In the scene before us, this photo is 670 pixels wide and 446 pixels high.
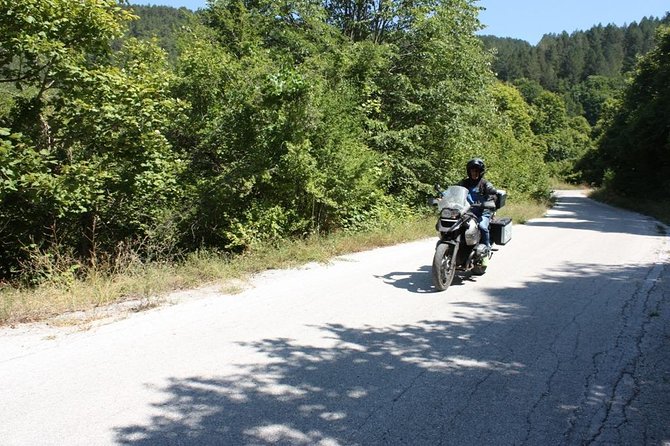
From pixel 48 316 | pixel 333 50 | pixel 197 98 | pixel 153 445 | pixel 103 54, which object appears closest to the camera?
pixel 153 445

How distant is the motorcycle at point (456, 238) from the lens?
7.18m

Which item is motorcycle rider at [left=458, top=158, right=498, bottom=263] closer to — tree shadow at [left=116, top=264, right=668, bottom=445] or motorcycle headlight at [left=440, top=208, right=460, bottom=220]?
motorcycle headlight at [left=440, top=208, right=460, bottom=220]

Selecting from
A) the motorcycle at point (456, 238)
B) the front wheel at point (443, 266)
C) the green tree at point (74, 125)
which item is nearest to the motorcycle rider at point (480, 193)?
the motorcycle at point (456, 238)

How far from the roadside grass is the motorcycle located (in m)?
2.51

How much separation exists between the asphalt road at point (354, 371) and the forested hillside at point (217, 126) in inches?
123

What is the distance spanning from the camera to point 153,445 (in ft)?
10.2

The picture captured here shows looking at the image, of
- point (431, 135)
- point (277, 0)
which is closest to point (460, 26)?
point (431, 135)

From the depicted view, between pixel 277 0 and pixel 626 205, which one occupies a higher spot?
pixel 277 0

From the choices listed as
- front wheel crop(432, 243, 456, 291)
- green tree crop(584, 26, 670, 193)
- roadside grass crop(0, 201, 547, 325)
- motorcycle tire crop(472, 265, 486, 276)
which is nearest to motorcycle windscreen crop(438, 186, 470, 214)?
front wheel crop(432, 243, 456, 291)

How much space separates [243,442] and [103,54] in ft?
30.1

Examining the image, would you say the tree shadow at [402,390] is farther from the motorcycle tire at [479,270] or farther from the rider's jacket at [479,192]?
the rider's jacket at [479,192]

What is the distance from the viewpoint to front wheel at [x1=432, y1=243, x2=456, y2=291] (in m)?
7.03

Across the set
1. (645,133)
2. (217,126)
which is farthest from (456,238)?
(645,133)

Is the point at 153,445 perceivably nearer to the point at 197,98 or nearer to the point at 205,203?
the point at 205,203
